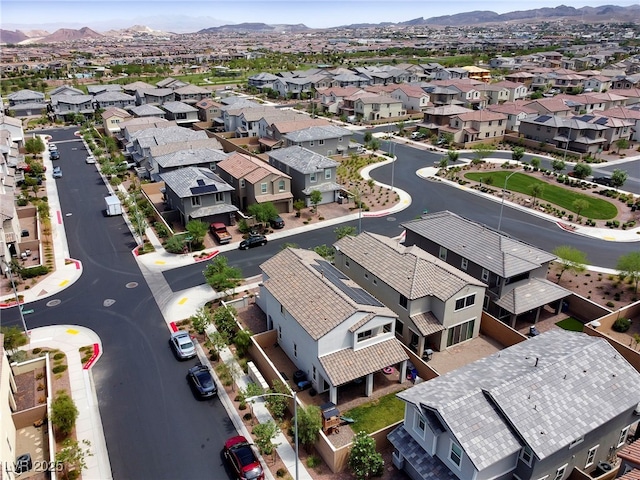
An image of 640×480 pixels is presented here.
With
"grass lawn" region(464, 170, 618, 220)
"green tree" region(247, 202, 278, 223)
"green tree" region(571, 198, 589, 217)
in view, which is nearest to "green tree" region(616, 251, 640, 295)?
"green tree" region(571, 198, 589, 217)

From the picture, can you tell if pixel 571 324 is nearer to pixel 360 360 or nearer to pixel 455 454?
pixel 360 360

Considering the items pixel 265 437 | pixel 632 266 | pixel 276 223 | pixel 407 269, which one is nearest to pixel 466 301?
pixel 407 269

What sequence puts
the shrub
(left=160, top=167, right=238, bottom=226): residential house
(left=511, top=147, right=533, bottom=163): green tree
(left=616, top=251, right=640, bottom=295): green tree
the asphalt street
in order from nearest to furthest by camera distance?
the asphalt street → the shrub → (left=616, top=251, right=640, bottom=295): green tree → (left=160, top=167, right=238, bottom=226): residential house → (left=511, top=147, right=533, bottom=163): green tree

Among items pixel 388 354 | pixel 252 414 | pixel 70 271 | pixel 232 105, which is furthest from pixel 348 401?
pixel 232 105

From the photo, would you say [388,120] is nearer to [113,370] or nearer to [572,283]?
[572,283]

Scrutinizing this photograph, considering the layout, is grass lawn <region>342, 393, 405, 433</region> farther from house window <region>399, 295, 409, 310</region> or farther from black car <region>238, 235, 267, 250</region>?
black car <region>238, 235, 267, 250</region>

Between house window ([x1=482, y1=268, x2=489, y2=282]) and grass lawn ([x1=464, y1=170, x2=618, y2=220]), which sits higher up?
house window ([x1=482, y1=268, x2=489, y2=282])

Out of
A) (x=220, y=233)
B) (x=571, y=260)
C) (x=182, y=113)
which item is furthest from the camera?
(x=182, y=113)
